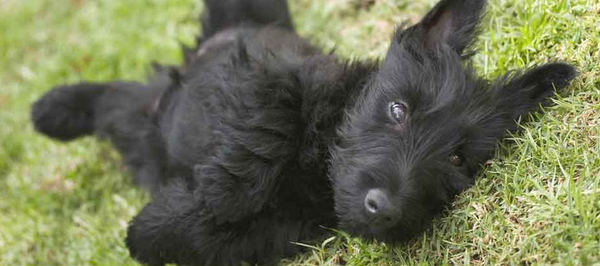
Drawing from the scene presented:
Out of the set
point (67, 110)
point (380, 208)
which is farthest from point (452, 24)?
point (67, 110)

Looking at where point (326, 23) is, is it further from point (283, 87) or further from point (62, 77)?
point (62, 77)

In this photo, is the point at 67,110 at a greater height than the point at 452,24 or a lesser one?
lesser

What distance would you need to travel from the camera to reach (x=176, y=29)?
655 cm

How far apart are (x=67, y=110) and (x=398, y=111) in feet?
10.5

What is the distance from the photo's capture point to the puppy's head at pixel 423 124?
2.94 m

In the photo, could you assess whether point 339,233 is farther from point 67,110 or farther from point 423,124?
point 67,110

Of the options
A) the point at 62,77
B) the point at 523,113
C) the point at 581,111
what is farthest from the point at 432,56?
the point at 62,77

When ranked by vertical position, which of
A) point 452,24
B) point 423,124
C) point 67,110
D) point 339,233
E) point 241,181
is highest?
point 452,24

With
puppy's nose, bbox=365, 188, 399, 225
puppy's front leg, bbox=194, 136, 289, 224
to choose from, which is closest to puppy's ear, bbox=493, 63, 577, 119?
puppy's nose, bbox=365, 188, 399, 225

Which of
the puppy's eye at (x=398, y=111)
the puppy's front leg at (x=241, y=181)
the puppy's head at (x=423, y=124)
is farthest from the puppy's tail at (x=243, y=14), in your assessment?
the puppy's eye at (x=398, y=111)

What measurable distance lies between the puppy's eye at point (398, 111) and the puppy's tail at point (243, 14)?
218cm

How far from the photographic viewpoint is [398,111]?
318 centimetres

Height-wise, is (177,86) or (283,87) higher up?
(283,87)

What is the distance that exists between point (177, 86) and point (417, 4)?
6.59 feet
